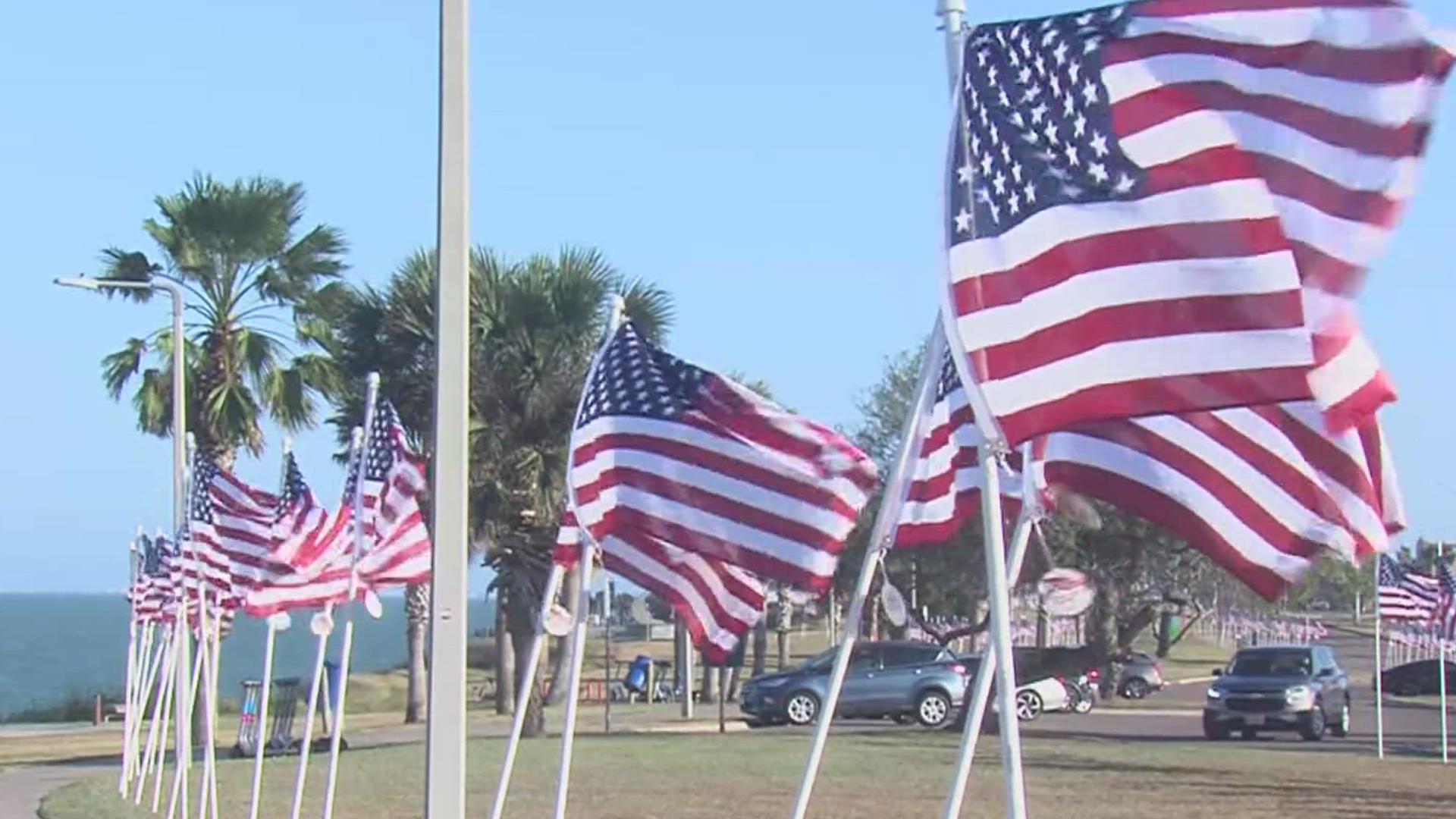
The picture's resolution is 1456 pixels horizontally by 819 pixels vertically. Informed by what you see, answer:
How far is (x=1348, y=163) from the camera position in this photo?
7406mm

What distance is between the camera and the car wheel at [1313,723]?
35.4m

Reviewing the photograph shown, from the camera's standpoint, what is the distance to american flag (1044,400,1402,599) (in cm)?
815

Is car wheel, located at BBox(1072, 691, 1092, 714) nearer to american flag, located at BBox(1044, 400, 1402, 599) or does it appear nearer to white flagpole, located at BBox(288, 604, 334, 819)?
white flagpole, located at BBox(288, 604, 334, 819)

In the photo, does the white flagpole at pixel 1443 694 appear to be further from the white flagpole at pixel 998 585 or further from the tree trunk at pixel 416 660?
the white flagpole at pixel 998 585

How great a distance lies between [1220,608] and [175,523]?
123 ft

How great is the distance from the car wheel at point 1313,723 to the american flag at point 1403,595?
4439mm

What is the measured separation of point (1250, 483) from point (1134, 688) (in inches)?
1837

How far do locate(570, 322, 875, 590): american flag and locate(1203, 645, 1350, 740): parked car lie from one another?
24568 millimetres

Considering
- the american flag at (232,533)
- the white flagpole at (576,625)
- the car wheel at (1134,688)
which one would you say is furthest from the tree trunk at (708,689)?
the white flagpole at (576,625)

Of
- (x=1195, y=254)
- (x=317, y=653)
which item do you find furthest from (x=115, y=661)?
(x=1195, y=254)

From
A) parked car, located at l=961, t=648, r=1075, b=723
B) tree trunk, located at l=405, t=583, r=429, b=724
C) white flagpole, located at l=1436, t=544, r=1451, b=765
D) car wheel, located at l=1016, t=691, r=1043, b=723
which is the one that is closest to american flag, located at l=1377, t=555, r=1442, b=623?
white flagpole, located at l=1436, t=544, r=1451, b=765

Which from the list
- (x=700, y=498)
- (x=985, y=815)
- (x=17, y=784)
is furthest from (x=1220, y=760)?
(x=700, y=498)

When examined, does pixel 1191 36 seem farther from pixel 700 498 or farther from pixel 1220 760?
pixel 1220 760

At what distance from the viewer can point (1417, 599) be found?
3033cm
